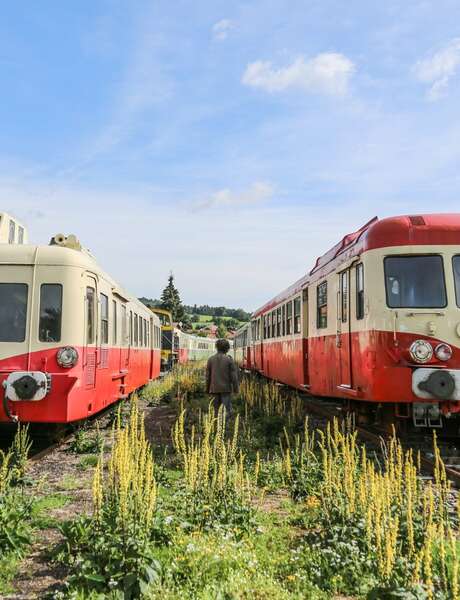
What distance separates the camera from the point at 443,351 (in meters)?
7.57

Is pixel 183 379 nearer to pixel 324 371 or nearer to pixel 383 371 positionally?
pixel 324 371

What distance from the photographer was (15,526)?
4449 mm

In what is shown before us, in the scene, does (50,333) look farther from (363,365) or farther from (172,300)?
(172,300)

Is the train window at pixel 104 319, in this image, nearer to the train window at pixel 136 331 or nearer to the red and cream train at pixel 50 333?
the red and cream train at pixel 50 333

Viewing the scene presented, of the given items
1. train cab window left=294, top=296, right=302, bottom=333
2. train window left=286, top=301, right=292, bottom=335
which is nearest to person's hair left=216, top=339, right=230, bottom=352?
train cab window left=294, top=296, right=302, bottom=333

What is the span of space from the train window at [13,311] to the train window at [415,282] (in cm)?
487

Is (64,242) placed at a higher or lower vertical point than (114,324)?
higher

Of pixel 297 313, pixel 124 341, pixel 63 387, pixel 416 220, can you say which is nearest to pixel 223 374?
pixel 63 387

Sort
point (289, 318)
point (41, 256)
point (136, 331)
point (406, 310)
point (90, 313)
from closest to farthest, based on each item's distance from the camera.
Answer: point (406, 310) < point (41, 256) < point (90, 313) < point (289, 318) < point (136, 331)

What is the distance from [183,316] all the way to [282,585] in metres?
88.4

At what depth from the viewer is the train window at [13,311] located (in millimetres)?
7973

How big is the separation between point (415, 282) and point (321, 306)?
142 inches

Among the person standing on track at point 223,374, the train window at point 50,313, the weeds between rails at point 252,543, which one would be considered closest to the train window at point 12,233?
the train window at point 50,313

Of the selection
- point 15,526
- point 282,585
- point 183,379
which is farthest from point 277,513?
point 183,379
